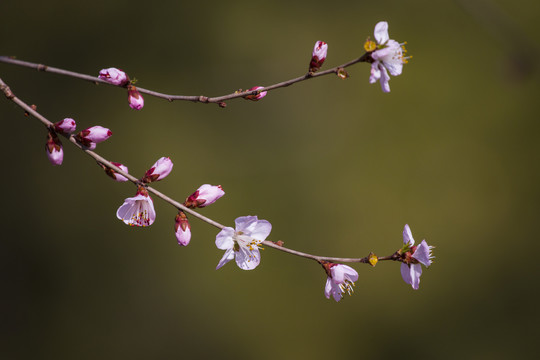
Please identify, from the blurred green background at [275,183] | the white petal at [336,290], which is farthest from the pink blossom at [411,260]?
the blurred green background at [275,183]

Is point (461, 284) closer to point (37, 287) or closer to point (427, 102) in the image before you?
point (427, 102)

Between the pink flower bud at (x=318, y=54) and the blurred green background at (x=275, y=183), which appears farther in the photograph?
the blurred green background at (x=275, y=183)

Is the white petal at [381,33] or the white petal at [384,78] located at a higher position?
the white petal at [381,33]

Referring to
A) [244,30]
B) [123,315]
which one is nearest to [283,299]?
[123,315]

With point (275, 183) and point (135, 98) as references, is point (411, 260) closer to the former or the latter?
point (135, 98)

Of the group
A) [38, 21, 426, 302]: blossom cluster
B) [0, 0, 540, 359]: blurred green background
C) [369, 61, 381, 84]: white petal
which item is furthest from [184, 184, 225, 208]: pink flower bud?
[0, 0, 540, 359]: blurred green background

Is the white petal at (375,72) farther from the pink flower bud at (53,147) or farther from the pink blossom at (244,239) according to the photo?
the pink flower bud at (53,147)
